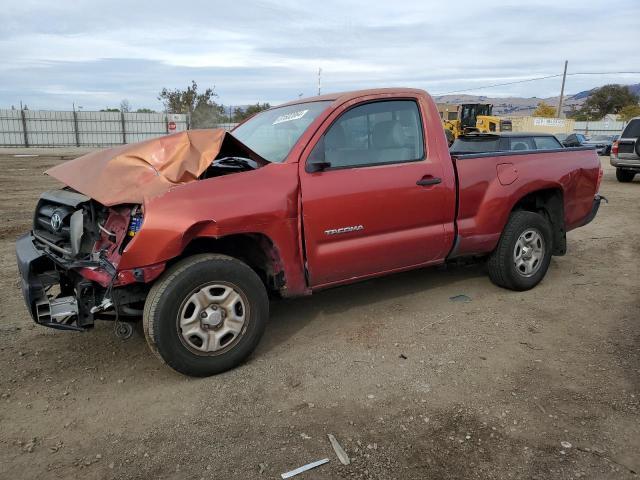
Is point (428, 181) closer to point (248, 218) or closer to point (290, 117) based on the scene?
point (290, 117)

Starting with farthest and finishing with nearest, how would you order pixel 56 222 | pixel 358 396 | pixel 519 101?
pixel 519 101 → pixel 56 222 → pixel 358 396

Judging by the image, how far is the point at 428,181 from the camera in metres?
4.23

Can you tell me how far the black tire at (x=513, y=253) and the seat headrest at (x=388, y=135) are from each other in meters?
1.52

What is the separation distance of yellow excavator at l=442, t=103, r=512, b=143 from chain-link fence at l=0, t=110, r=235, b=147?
13.7 meters

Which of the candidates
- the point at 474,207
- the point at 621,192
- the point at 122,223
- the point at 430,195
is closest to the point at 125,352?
the point at 122,223

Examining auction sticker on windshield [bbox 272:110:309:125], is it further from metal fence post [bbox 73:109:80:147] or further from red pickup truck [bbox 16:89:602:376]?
metal fence post [bbox 73:109:80:147]

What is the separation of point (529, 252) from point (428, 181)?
64.3 inches

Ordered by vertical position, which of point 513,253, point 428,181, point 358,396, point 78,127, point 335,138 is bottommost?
point 358,396

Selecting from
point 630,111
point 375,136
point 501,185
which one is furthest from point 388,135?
point 630,111

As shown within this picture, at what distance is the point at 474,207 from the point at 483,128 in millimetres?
23461

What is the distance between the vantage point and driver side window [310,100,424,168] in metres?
3.92

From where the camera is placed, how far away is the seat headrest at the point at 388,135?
415 centimetres

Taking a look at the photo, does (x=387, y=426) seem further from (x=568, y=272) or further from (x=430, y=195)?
(x=568, y=272)

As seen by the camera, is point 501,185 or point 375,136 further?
point 501,185
